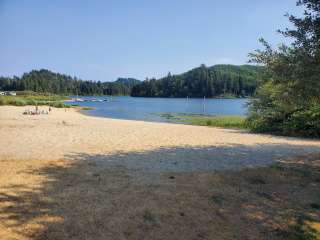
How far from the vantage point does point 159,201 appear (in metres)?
6.72

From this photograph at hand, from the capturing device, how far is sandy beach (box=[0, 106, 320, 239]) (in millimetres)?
5598

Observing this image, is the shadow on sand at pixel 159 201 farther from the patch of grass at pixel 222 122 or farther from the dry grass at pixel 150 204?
the patch of grass at pixel 222 122

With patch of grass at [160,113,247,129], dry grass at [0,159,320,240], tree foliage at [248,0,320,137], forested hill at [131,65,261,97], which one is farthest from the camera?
forested hill at [131,65,261,97]

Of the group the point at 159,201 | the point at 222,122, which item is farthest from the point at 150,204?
the point at 222,122

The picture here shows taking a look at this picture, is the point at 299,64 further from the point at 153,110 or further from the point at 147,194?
the point at 153,110

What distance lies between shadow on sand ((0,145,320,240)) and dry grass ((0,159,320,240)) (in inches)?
0.6

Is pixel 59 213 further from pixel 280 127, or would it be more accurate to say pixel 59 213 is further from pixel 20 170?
pixel 280 127

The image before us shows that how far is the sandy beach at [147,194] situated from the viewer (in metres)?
5.60

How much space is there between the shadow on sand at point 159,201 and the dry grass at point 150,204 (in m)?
0.02

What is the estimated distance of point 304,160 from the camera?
460 inches

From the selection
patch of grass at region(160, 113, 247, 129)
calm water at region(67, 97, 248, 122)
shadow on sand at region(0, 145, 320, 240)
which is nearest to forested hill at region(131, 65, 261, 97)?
calm water at region(67, 97, 248, 122)

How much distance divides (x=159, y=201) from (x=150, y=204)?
241 millimetres

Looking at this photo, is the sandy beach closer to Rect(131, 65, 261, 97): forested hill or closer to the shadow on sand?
the shadow on sand

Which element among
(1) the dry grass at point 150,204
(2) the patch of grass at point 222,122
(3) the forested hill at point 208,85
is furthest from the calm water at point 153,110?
(3) the forested hill at point 208,85
